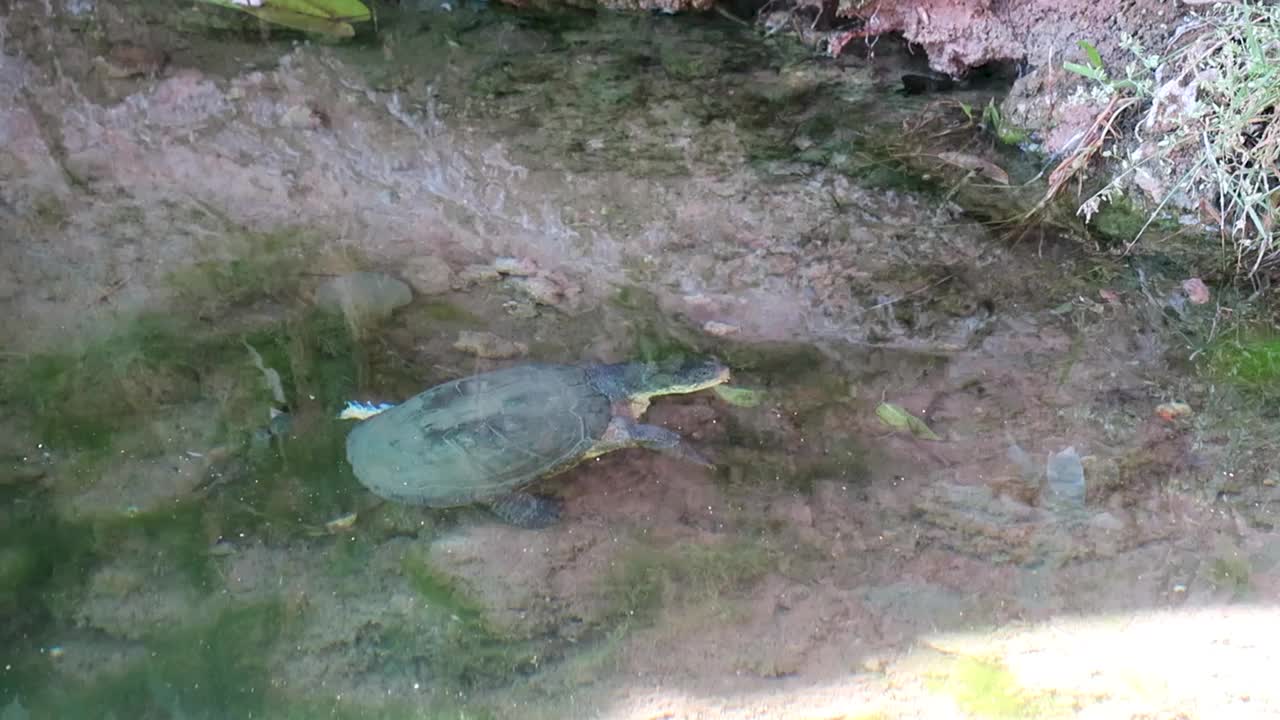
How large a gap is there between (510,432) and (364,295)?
862mm

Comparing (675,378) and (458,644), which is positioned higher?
(675,378)

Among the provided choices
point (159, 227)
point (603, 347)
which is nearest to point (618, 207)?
point (603, 347)

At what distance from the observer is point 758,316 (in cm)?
301

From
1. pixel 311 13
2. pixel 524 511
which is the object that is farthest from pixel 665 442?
pixel 311 13

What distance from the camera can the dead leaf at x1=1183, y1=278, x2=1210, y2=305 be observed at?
309cm

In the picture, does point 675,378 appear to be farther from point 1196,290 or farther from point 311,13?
point 311,13

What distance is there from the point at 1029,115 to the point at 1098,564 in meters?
2.07

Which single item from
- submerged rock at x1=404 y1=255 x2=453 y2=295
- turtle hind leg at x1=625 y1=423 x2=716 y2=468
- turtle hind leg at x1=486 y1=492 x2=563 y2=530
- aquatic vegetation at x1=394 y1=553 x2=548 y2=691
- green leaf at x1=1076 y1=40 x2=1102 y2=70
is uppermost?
green leaf at x1=1076 y1=40 x2=1102 y2=70

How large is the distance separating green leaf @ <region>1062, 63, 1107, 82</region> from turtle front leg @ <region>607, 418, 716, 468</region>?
2.12 m

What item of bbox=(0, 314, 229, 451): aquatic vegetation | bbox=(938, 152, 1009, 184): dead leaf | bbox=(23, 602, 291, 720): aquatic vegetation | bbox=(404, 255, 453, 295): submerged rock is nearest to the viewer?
bbox=(23, 602, 291, 720): aquatic vegetation

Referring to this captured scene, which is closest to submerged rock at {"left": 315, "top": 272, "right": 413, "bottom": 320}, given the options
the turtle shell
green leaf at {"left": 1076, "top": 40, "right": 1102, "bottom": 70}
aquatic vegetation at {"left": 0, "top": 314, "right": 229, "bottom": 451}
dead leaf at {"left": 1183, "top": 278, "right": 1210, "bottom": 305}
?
aquatic vegetation at {"left": 0, "top": 314, "right": 229, "bottom": 451}

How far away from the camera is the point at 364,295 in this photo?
296 centimetres

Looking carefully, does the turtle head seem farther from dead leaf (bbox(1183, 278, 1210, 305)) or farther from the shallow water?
dead leaf (bbox(1183, 278, 1210, 305))

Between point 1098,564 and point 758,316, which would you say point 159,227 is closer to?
point 758,316
